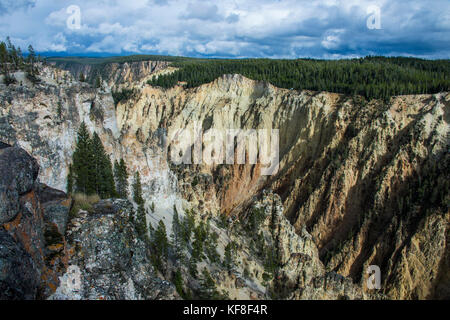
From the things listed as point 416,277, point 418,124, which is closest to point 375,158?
point 418,124

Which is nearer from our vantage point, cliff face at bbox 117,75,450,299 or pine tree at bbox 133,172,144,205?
pine tree at bbox 133,172,144,205

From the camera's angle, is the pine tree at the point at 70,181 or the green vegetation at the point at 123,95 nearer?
the pine tree at the point at 70,181

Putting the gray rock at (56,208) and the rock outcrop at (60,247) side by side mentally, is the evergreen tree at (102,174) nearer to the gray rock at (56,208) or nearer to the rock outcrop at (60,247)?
the rock outcrop at (60,247)

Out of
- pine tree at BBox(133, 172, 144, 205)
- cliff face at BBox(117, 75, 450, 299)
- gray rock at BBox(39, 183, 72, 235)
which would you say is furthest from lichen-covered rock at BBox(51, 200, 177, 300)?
cliff face at BBox(117, 75, 450, 299)

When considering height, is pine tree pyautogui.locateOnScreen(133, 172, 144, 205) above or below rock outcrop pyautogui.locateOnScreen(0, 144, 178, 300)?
below

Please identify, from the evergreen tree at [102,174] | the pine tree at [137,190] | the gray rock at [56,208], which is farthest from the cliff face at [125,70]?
the gray rock at [56,208]

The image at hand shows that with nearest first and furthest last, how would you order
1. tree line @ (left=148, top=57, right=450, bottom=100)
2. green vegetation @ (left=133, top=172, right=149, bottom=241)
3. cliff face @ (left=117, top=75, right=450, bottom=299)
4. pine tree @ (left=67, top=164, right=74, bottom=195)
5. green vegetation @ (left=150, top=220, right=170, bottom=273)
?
green vegetation @ (left=150, top=220, right=170, bottom=273)
green vegetation @ (left=133, top=172, right=149, bottom=241)
pine tree @ (left=67, top=164, right=74, bottom=195)
cliff face @ (left=117, top=75, right=450, bottom=299)
tree line @ (left=148, top=57, right=450, bottom=100)

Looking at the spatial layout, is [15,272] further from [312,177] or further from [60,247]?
[312,177]

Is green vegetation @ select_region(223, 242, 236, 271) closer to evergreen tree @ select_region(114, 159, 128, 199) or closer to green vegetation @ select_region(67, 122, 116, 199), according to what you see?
evergreen tree @ select_region(114, 159, 128, 199)
